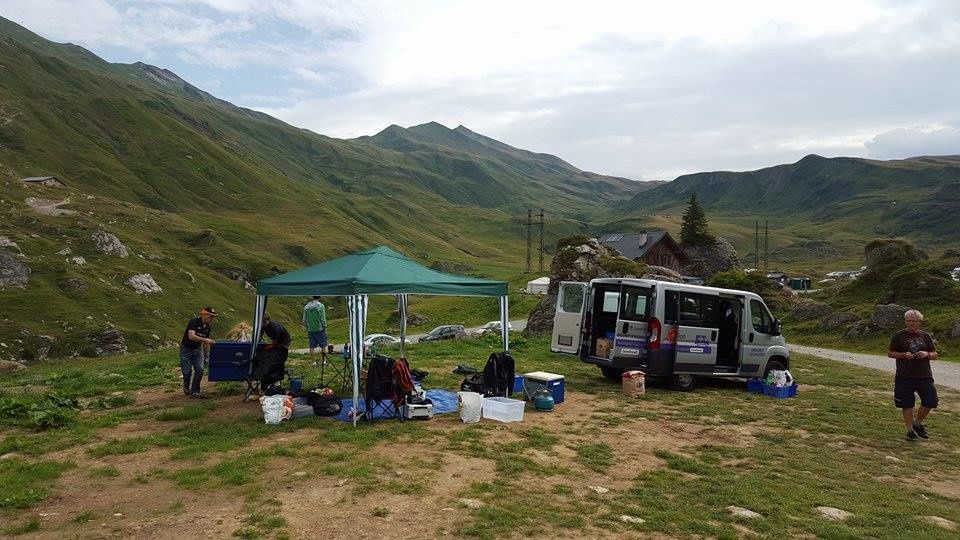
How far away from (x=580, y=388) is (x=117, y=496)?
35.9ft

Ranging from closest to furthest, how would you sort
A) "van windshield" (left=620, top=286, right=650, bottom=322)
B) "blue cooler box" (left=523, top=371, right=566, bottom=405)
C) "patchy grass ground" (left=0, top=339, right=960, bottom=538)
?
"patchy grass ground" (left=0, top=339, right=960, bottom=538)
"blue cooler box" (left=523, top=371, right=566, bottom=405)
"van windshield" (left=620, top=286, right=650, bottom=322)

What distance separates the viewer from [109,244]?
2183 inches

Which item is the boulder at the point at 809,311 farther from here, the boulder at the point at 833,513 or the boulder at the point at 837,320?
the boulder at the point at 833,513

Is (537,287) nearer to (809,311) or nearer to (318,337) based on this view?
(809,311)

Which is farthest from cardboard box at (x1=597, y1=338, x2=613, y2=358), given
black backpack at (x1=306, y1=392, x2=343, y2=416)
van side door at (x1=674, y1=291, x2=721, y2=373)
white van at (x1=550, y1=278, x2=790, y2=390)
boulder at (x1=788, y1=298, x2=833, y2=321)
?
boulder at (x1=788, y1=298, x2=833, y2=321)

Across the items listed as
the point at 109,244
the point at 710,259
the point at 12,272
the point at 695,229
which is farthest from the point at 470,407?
the point at 695,229

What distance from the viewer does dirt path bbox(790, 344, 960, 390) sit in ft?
64.8

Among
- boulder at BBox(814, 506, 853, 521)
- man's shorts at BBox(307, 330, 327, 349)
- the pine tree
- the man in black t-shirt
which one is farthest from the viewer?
the pine tree

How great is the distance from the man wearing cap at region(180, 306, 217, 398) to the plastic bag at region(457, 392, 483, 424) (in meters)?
5.84

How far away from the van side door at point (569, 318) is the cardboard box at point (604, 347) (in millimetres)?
576

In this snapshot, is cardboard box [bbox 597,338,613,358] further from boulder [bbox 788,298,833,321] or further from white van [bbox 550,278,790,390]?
boulder [bbox 788,298,833,321]

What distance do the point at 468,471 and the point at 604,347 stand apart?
8501mm

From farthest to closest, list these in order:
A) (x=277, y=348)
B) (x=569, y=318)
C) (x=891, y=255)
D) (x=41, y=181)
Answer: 1. (x=41, y=181)
2. (x=891, y=255)
3. (x=569, y=318)
4. (x=277, y=348)

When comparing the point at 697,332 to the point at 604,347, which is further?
the point at 604,347
